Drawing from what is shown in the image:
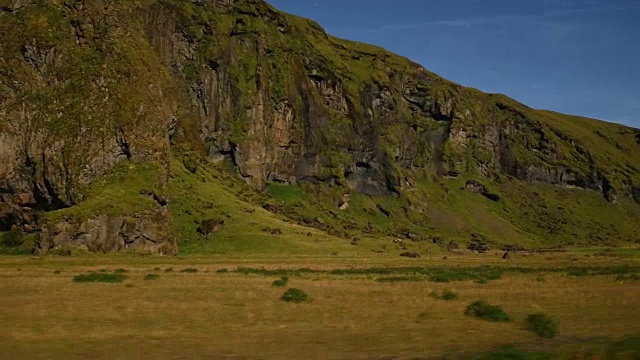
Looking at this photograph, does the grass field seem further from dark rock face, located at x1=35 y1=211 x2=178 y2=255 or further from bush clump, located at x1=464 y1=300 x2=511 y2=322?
dark rock face, located at x1=35 y1=211 x2=178 y2=255

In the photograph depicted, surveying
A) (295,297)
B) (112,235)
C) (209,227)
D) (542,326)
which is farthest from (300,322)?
(209,227)

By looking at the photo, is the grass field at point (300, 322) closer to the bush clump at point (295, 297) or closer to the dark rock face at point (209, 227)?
the bush clump at point (295, 297)

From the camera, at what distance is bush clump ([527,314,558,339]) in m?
24.2

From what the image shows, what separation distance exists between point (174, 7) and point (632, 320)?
6681 inches

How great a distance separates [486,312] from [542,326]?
176 inches

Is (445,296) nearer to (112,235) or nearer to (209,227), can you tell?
(112,235)

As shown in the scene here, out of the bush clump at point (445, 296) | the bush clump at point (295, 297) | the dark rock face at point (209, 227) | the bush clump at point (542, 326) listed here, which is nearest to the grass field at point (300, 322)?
the bush clump at point (542, 326)

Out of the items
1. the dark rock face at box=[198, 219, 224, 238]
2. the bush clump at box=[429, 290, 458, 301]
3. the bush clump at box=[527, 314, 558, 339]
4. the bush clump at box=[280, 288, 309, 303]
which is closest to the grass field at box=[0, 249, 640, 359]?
the bush clump at box=[527, 314, 558, 339]

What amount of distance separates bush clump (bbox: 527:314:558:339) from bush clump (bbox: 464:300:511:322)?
1.35 meters

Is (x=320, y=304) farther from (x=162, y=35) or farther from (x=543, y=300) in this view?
(x=162, y=35)

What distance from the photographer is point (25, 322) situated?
26703 millimetres

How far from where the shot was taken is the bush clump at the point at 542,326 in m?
24.2

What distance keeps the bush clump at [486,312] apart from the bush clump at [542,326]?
135 centimetres

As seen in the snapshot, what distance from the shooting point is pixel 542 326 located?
1001 inches
